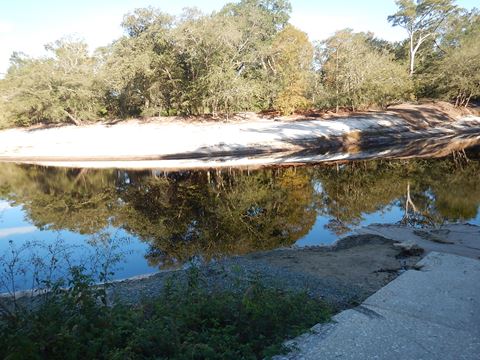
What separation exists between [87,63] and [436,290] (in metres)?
53.6

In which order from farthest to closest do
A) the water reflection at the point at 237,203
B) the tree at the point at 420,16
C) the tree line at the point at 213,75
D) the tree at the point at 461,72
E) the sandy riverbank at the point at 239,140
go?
the tree at the point at 420,16, the tree at the point at 461,72, the tree line at the point at 213,75, the sandy riverbank at the point at 239,140, the water reflection at the point at 237,203

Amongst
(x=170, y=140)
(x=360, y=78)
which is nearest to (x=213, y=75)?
(x=170, y=140)

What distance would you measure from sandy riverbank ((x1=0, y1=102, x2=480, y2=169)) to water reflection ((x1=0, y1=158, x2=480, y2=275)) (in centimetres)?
419

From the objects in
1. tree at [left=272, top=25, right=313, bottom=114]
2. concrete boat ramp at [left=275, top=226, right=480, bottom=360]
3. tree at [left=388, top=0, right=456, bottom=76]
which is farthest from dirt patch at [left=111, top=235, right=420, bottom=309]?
tree at [left=388, top=0, right=456, bottom=76]

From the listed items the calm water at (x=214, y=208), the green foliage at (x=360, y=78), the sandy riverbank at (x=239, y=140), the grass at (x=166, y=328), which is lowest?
the calm water at (x=214, y=208)

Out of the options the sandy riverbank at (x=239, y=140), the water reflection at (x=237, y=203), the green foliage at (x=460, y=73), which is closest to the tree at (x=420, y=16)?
the green foliage at (x=460, y=73)

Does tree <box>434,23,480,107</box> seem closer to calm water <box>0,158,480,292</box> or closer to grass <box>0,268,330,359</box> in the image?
calm water <box>0,158,480,292</box>

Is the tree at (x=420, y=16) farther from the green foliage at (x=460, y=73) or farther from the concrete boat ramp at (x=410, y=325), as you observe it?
the concrete boat ramp at (x=410, y=325)

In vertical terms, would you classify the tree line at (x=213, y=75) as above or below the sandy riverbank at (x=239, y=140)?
above

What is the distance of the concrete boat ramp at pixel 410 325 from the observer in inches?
183

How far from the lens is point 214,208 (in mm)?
15664

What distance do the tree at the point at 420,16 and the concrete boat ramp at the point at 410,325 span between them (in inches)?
2163

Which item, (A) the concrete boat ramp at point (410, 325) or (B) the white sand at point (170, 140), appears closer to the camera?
(A) the concrete boat ramp at point (410, 325)

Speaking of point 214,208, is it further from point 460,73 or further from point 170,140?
point 460,73
